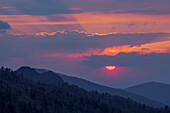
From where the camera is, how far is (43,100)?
16475cm

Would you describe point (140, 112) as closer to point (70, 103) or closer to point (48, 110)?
point (70, 103)

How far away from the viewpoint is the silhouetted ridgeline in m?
143

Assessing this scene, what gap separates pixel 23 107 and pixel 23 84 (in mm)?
41292

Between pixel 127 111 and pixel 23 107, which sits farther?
pixel 127 111

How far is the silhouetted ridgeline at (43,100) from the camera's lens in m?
143

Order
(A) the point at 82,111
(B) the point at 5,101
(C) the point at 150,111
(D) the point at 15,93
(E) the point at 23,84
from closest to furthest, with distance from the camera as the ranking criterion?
(B) the point at 5,101
(D) the point at 15,93
(A) the point at 82,111
(E) the point at 23,84
(C) the point at 150,111

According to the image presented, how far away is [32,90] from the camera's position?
174375 mm

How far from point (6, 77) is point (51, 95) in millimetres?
27709

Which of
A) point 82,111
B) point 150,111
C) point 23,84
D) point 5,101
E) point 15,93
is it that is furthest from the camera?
point 150,111

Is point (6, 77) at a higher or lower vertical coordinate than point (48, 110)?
higher

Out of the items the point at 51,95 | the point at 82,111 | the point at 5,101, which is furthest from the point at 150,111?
the point at 5,101

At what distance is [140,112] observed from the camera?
18912 centimetres

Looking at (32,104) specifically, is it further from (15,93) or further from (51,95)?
(51,95)

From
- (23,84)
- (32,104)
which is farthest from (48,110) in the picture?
(23,84)
